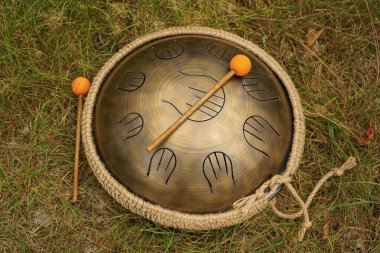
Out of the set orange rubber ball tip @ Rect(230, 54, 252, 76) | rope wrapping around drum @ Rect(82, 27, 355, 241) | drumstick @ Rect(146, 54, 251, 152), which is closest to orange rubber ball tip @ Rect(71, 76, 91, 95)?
rope wrapping around drum @ Rect(82, 27, 355, 241)

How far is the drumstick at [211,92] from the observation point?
1.75m

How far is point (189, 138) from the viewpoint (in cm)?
178

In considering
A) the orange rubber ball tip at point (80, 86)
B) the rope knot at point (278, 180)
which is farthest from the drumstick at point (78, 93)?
the rope knot at point (278, 180)

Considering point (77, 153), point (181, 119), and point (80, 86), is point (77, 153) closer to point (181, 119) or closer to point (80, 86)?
point (80, 86)

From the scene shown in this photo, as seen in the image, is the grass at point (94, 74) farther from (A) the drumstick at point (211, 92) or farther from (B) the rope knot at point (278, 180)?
(A) the drumstick at point (211, 92)

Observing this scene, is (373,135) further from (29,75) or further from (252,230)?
(29,75)

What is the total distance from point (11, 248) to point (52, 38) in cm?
135

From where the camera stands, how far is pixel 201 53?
1.99 m

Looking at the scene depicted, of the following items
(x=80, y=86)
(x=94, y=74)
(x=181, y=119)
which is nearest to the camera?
(x=181, y=119)

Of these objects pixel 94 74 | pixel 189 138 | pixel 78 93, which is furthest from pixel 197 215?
pixel 94 74

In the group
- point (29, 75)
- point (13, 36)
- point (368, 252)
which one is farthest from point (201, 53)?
point (368, 252)

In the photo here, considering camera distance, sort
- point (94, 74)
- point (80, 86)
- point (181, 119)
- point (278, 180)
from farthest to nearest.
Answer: point (94, 74) → point (80, 86) → point (278, 180) → point (181, 119)

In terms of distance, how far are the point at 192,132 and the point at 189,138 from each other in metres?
0.03

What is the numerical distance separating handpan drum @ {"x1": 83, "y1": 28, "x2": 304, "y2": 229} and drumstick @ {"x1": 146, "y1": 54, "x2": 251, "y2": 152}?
0.03 metres
